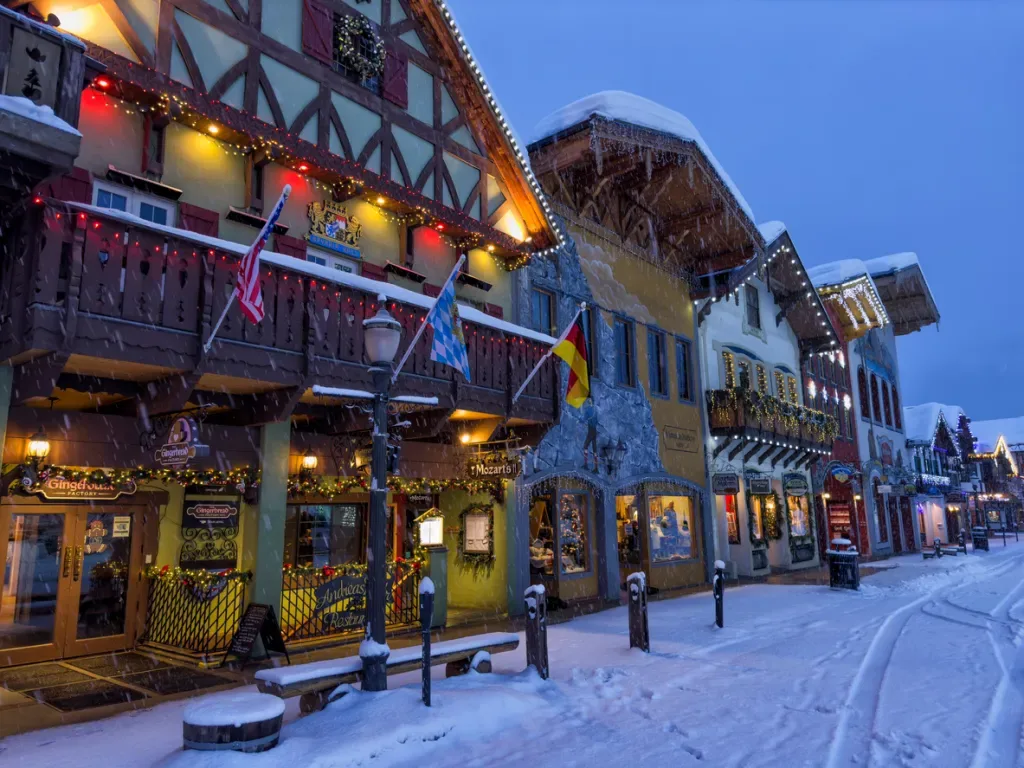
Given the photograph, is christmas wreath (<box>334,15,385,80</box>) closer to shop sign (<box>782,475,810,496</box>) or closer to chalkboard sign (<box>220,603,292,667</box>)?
chalkboard sign (<box>220,603,292,667</box>)

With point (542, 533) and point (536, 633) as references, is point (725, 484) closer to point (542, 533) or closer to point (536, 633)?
point (542, 533)

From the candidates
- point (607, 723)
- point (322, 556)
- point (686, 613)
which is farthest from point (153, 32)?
point (686, 613)

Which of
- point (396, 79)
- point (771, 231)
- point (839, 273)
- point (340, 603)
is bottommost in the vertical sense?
point (340, 603)

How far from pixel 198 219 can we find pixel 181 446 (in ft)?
11.6

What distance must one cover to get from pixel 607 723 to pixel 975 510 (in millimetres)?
70400

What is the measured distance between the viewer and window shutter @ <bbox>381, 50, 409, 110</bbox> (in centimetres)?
1330

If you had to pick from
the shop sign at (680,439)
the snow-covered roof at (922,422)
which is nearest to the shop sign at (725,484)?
the shop sign at (680,439)

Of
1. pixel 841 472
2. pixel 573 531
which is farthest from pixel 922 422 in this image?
pixel 573 531

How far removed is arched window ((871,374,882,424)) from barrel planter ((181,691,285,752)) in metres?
35.7

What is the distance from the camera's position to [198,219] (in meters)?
10.6

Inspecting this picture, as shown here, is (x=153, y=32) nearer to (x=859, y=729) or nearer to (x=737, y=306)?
(x=859, y=729)

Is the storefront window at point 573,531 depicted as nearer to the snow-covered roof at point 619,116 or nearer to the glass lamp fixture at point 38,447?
the snow-covered roof at point 619,116

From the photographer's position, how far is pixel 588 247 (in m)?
18.8

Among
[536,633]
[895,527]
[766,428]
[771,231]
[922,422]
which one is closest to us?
[536,633]
